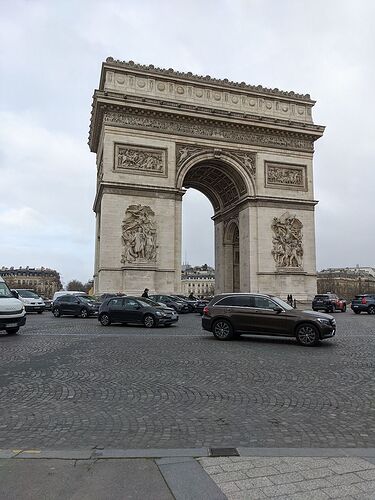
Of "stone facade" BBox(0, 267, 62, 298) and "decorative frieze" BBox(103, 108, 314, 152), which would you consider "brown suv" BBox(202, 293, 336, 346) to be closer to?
"decorative frieze" BBox(103, 108, 314, 152)

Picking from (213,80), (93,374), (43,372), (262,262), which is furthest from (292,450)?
(213,80)

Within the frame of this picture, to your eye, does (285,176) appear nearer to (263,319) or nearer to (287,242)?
(287,242)

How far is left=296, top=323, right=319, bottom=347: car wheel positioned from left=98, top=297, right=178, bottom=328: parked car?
669 centimetres

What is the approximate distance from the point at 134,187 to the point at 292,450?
26961 mm

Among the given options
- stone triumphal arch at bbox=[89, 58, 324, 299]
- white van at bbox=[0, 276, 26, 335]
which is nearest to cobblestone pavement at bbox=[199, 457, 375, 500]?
white van at bbox=[0, 276, 26, 335]

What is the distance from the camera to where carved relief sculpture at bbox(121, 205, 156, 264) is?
96.4 feet

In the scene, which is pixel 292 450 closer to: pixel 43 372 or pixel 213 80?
pixel 43 372

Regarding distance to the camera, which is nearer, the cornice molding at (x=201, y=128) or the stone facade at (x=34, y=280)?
the cornice molding at (x=201, y=128)

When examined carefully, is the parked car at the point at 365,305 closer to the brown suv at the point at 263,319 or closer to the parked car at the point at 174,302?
the parked car at the point at 174,302

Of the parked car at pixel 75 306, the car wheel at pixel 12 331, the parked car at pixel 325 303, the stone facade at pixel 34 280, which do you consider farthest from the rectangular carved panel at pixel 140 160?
the stone facade at pixel 34 280

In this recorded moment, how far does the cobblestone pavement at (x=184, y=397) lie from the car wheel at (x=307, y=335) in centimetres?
95

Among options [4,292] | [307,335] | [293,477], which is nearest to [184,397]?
[293,477]

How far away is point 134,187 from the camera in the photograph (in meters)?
30.0

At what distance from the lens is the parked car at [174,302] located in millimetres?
26203
